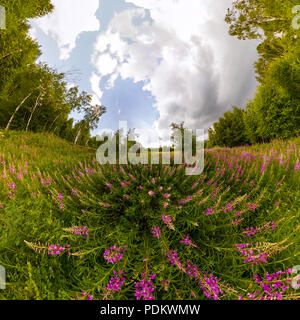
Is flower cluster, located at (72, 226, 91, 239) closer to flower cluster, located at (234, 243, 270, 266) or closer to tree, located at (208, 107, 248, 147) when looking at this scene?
flower cluster, located at (234, 243, 270, 266)

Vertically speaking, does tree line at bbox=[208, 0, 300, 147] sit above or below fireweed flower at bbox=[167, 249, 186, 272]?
above

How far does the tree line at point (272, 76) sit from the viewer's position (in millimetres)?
9336

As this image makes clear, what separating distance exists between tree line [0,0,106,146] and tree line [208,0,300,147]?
14.5m

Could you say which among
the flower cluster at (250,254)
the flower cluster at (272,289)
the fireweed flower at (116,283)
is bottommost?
the fireweed flower at (116,283)

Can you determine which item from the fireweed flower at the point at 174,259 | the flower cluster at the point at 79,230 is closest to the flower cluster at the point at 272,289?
the fireweed flower at the point at 174,259

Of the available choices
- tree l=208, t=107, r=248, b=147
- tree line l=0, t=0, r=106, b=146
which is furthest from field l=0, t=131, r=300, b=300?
tree l=208, t=107, r=248, b=147

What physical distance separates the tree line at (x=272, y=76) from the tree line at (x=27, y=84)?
14515mm

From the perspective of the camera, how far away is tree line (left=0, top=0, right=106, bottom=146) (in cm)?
744

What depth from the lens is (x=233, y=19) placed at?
1362cm

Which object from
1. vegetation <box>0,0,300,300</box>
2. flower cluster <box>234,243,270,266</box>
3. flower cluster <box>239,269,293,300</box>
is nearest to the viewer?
flower cluster <box>239,269,293,300</box>

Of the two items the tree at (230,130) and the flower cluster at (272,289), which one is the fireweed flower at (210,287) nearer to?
the flower cluster at (272,289)

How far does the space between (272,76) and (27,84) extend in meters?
Answer: 19.8

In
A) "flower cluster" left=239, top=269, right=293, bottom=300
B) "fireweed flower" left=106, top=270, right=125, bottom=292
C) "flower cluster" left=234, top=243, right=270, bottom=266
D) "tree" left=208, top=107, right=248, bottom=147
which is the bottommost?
"fireweed flower" left=106, top=270, right=125, bottom=292
